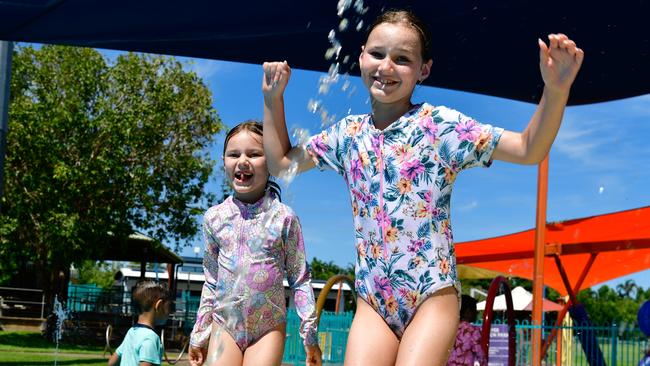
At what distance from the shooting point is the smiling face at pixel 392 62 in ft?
8.71

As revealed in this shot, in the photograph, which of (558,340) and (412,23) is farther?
(558,340)

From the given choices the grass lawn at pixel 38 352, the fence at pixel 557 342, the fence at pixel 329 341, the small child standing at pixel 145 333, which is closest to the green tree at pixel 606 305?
the grass lawn at pixel 38 352

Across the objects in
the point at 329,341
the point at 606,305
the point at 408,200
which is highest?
the point at 606,305

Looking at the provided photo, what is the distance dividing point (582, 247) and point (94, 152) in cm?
1747

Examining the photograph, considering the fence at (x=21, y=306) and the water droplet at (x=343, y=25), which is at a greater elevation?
the water droplet at (x=343, y=25)

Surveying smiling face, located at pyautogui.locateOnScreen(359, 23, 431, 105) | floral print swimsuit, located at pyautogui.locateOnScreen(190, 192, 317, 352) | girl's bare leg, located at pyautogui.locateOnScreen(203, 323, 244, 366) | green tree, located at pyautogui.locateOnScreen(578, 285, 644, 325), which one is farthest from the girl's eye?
green tree, located at pyautogui.locateOnScreen(578, 285, 644, 325)

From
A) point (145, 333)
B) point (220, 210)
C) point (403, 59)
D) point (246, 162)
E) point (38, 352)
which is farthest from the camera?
point (38, 352)

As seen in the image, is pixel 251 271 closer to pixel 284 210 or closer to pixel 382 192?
pixel 284 210

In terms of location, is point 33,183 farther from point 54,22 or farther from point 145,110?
point 54,22

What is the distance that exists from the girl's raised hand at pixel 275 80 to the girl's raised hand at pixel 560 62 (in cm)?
86

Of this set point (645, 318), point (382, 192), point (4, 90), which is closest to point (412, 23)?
point (382, 192)

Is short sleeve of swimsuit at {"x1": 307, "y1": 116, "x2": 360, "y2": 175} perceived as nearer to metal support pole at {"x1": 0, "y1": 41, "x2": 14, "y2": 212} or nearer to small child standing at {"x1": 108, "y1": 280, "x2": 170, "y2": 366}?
small child standing at {"x1": 108, "y1": 280, "x2": 170, "y2": 366}

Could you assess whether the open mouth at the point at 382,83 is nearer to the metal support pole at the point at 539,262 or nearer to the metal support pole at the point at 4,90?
the metal support pole at the point at 4,90

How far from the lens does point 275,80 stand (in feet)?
9.15
